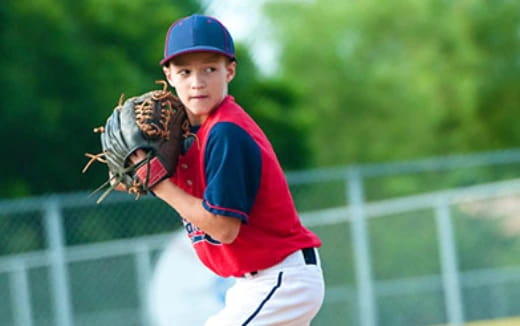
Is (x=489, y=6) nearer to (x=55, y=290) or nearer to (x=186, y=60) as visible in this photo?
(x=55, y=290)

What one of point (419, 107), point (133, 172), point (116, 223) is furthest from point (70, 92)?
point (419, 107)

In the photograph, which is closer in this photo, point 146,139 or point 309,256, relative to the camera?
point 146,139

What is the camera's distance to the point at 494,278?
998 cm

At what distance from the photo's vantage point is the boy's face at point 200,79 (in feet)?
12.8

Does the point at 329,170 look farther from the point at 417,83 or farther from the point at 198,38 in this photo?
the point at 417,83

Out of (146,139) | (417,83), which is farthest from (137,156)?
(417,83)

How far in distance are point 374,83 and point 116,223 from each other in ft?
60.5

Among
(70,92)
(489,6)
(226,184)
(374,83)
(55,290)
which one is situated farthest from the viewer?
(374,83)

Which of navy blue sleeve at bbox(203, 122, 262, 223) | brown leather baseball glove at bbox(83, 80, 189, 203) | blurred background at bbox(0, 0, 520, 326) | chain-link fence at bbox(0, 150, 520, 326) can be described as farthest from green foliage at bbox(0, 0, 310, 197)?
navy blue sleeve at bbox(203, 122, 262, 223)

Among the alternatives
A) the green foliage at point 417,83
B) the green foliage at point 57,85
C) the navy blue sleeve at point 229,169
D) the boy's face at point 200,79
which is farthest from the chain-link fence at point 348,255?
the green foliage at point 417,83

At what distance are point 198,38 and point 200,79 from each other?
0.15 meters

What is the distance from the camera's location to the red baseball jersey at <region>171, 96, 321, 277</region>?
153 inches

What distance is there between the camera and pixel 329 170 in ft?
40.9

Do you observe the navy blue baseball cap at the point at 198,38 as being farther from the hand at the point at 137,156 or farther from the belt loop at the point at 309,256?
the belt loop at the point at 309,256
